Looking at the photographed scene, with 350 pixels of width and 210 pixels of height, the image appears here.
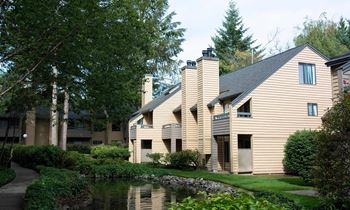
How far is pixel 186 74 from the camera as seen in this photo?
32500 mm

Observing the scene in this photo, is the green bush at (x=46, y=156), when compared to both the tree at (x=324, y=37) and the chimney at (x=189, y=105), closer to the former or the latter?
the chimney at (x=189, y=105)

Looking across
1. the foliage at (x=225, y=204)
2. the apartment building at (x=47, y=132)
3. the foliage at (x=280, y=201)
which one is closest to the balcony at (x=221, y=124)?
the foliage at (x=280, y=201)

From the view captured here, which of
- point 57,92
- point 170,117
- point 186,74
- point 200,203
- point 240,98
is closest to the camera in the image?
point 200,203

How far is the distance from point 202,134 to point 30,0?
20401mm

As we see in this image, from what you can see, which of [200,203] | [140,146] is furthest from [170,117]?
[200,203]

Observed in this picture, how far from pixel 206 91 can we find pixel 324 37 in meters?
26.2

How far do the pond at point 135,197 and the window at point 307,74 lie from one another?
12198mm

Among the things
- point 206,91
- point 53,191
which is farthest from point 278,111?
point 53,191

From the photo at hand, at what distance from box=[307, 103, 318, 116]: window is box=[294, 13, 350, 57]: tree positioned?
20.3 meters

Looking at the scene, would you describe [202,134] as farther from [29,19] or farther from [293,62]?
[29,19]

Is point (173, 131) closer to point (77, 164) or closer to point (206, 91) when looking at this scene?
point (206, 91)

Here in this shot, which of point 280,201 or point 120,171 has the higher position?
point 280,201

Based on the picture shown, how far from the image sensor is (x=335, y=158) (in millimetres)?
10828

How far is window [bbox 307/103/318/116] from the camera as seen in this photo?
27702mm
